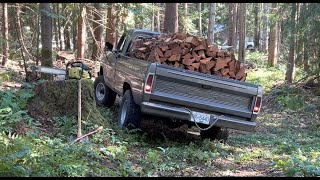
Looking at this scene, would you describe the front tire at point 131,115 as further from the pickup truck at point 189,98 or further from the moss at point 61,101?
the moss at point 61,101

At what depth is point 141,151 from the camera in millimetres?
6539

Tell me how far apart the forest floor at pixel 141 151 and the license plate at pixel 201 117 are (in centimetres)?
52

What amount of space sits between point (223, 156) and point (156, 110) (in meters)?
1.40

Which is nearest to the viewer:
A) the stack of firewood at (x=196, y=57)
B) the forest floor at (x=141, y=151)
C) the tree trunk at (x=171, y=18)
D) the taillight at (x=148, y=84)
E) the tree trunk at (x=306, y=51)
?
the forest floor at (x=141, y=151)

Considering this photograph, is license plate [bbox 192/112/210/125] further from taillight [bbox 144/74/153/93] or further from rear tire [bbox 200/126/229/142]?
rear tire [bbox 200/126/229/142]

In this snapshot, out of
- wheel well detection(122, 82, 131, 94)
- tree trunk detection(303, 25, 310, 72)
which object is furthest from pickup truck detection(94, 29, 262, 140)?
tree trunk detection(303, 25, 310, 72)

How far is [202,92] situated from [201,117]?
44 cm

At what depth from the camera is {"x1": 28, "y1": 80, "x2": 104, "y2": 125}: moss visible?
23.7ft

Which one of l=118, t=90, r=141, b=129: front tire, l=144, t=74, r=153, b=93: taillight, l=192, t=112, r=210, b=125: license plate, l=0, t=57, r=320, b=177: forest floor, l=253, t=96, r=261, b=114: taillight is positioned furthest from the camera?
l=118, t=90, r=141, b=129: front tire

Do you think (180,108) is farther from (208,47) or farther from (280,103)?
(280,103)

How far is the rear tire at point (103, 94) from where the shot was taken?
34.2 ft

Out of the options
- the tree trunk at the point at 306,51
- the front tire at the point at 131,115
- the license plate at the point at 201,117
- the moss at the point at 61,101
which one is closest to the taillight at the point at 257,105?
the license plate at the point at 201,117

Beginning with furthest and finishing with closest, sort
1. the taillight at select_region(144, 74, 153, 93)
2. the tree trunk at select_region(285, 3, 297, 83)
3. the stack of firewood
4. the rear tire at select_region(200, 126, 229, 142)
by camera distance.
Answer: the tree trunk at select_region(285, 3, 297, 83) → the rear tire at select_region(200, 126, 229, 142) → the stack of firewood → the taillight at select_region(144, 74, 153, 93)

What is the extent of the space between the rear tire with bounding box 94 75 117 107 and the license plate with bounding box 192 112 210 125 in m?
3.92
